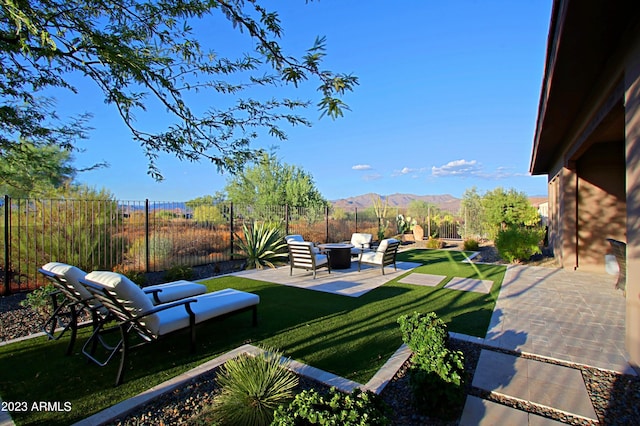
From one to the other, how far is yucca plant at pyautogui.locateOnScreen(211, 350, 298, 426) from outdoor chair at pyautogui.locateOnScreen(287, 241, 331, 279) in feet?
16.3

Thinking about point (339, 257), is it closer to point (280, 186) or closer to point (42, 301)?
point (42, 301)

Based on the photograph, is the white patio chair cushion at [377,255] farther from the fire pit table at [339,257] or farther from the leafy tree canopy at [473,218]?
the leafy tree canopy at [473,218]

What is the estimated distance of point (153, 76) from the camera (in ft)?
9.58

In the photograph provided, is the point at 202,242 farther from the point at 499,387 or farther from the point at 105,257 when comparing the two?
the point at 499,387

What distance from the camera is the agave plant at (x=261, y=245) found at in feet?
30.2

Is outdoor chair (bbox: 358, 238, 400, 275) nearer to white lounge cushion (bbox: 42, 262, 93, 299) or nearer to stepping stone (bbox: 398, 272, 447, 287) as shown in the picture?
stepping stone (bbox: 398, 272, 447, 287)

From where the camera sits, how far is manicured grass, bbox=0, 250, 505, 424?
8.79 feet

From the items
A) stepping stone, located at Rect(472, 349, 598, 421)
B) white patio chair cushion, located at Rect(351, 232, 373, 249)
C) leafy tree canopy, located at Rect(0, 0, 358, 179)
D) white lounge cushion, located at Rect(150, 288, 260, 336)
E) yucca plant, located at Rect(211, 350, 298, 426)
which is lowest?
stepping stone, located at Rect(472, 349, 598, 421)

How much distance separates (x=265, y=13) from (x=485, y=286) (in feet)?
22.1

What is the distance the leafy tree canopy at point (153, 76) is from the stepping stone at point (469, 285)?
5.24 meters

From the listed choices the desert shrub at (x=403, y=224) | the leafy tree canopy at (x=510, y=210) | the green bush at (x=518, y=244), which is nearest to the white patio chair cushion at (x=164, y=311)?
the green bush at (x=518, y=244)

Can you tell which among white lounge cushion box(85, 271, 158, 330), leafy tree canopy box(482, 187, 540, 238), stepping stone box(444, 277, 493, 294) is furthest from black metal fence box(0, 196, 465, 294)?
leafy tree canopy box(482, 187, 540, 238)

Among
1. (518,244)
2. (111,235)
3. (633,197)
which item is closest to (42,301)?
(111,235)

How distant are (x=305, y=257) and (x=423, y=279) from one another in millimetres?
2954
